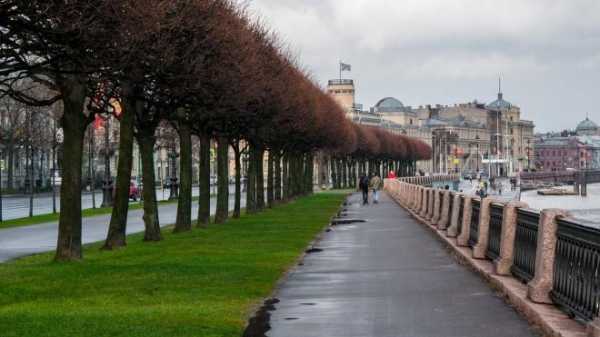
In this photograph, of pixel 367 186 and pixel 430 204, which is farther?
pixel 367 186

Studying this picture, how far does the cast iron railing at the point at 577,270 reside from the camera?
13.9 meters

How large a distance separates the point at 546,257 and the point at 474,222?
11.6 metres

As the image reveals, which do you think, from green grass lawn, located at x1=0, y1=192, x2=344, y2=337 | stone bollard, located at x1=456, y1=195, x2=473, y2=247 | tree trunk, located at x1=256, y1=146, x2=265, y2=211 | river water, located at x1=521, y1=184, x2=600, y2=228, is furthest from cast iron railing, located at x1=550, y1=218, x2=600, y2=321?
river water, located at x1=521, y1=184, x2=600, y2=228

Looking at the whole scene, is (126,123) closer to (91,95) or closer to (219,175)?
(91,95)

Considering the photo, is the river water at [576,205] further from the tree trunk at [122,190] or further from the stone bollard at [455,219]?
the tree trunk at [122,190]

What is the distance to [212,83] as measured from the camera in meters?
33.3

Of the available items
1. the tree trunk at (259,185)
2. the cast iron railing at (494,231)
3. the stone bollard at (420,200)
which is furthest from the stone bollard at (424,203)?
the cast iron railing at (494,231)

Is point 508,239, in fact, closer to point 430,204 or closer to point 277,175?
point 430,204

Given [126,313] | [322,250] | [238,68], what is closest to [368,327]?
[126,313]

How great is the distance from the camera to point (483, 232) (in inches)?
984

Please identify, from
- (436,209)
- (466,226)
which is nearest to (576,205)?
(436,209)

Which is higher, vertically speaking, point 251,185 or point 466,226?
point 251,185

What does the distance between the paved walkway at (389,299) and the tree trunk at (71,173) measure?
4.97 metres

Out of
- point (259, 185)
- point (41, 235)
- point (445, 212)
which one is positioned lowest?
point (41, 235)
